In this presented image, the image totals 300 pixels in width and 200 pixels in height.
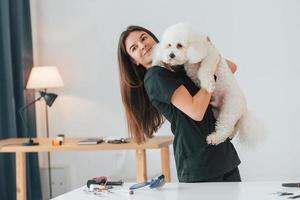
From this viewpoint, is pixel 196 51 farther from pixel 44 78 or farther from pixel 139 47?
pixel 44 78

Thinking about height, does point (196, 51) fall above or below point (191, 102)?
above

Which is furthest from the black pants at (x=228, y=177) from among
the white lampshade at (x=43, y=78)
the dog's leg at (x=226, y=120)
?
the white lampshade at (x=43, y=78)

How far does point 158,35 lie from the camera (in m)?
4.05

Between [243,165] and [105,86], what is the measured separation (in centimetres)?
132

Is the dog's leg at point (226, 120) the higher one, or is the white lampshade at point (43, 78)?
the white lampshade at point (43, 78)

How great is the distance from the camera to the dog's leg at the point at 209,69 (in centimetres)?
178

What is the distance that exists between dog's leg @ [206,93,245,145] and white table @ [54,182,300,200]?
171 mm

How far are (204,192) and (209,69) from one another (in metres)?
0.48

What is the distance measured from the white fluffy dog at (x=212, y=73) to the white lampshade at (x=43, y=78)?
2212 millimetres

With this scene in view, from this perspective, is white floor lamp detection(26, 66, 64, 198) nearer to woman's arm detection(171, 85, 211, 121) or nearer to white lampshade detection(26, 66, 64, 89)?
white lampshade detection(26, 66, 64, 89)

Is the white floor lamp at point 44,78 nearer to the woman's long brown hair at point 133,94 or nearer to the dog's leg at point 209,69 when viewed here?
the woman's long brown hair at point 133,94

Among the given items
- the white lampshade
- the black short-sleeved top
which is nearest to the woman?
the black short-sleeved top

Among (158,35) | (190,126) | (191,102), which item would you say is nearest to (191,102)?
(191,102)

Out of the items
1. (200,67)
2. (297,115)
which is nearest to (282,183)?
(200,67)
